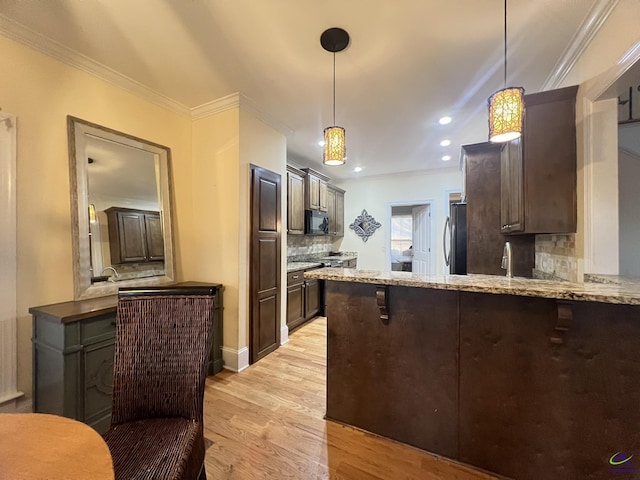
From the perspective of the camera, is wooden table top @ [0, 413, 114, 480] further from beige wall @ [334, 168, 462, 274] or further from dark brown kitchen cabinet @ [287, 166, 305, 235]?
beige wall @ [334, 168, 462, 274]

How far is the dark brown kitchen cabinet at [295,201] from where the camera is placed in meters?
4.04

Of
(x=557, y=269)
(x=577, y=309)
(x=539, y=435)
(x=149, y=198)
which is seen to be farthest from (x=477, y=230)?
(x=149, y=198)

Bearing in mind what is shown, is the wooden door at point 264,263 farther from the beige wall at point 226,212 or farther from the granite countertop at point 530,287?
the granite countertop at point 530,287

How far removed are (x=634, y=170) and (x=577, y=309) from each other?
2239 mm

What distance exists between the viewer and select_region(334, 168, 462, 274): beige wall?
213 inches

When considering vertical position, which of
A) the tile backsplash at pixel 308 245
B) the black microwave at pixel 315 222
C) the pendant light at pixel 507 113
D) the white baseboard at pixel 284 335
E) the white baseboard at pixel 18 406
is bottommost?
the white baseboard at pixel 284 335

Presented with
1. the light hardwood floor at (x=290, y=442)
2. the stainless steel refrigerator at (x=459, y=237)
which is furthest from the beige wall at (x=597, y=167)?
the light hardwood floor at (x=290, y=442)

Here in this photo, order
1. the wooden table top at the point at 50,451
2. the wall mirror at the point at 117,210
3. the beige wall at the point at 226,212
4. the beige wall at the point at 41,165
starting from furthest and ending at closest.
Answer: the beige wall at the point at 226,212, the wall mirror at the point at 117,210, the beige wall at the point at 41,165, the wooden table top at the point at 50,451

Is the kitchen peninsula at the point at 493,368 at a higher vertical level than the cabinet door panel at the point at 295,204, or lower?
lower

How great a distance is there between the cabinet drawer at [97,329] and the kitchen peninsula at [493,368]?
1.49 meters

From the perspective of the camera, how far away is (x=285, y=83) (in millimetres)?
2387

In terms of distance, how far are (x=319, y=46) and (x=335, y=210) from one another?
12.9ft

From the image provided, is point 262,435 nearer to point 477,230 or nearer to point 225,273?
point 225,273

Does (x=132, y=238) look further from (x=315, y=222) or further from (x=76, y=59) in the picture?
(x=315, y=222)
